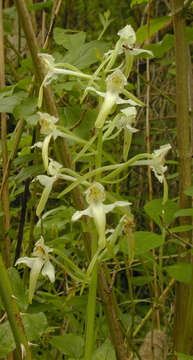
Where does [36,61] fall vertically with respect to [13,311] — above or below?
above

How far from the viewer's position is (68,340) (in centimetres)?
71

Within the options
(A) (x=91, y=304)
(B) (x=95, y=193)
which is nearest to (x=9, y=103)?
(B) (x=95, y=193)

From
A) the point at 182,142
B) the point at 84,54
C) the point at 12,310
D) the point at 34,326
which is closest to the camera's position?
the point at 12,310

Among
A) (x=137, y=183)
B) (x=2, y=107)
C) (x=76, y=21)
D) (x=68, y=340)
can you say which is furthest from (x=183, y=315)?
(x=76, y=21)

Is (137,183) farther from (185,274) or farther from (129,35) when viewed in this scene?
(129,35)

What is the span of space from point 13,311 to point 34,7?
580mm

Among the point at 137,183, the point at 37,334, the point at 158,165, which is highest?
the point at 158,165

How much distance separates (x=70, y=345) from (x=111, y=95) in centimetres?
39

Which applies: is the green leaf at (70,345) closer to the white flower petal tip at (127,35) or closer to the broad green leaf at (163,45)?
the white flower petal tip at (127,35)

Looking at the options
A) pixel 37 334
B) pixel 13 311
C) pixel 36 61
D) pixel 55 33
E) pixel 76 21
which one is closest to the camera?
pixel 13 311

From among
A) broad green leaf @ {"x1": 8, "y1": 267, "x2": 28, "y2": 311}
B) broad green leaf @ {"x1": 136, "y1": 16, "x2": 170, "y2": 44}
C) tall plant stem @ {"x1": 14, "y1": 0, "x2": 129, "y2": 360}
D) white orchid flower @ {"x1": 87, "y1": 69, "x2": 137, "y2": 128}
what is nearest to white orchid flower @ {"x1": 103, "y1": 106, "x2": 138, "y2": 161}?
white orchid flower @ {"x1": 87, "y1": 69, "x2": 137, "y2": 128}

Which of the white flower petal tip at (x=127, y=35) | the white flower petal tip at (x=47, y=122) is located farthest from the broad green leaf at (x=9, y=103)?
the white flower petal tip at (x=127, y=35)

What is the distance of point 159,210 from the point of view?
0.81 metres

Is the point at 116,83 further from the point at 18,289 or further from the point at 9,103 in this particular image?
the point at 18,289
